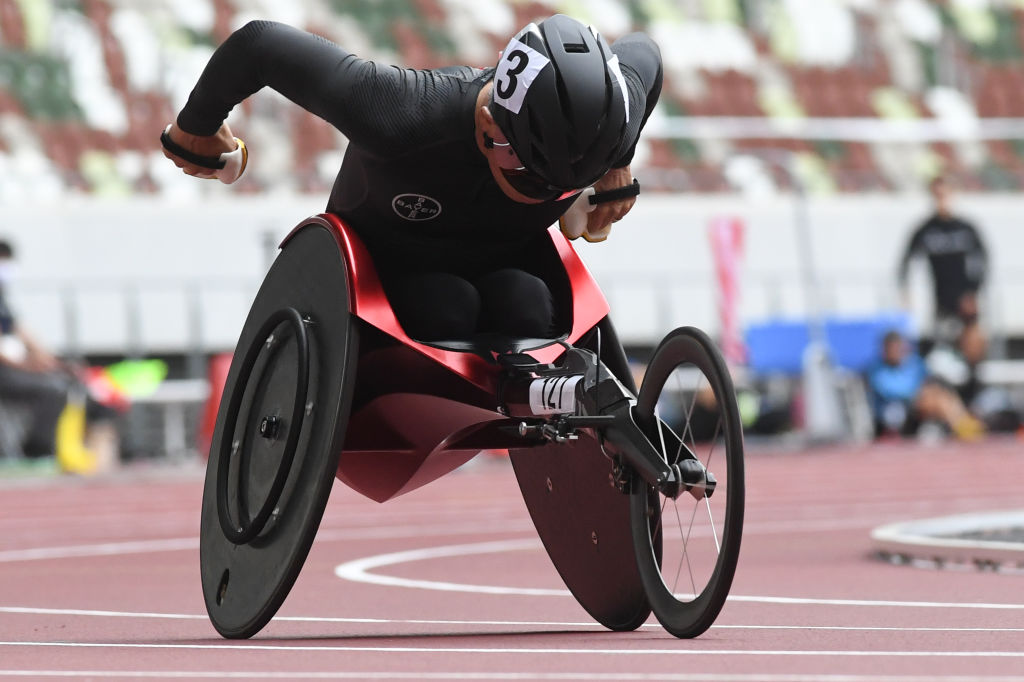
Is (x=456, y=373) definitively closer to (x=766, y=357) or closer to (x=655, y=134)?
(x=766, y=357)

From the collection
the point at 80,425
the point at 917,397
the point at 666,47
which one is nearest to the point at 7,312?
the point at 80,425

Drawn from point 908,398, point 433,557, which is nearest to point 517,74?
point 433,557

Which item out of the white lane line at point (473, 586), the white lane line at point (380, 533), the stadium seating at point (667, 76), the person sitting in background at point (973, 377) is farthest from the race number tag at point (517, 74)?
the stadium seating at point (667, 76)

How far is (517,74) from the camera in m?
4.42

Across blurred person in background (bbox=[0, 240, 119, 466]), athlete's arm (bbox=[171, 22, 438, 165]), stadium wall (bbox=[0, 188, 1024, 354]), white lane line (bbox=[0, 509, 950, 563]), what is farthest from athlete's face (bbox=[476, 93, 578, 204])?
stadium wall (bbox=[0, 188, 1024, 354])

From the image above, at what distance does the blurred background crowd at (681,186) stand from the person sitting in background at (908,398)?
0.11 feet

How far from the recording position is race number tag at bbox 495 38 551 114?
14.4ft

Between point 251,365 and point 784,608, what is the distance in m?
1.75

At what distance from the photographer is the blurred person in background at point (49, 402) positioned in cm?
1527

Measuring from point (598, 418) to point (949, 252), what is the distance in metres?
15.8

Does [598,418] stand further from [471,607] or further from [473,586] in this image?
[473,586]

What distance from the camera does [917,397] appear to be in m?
20.2

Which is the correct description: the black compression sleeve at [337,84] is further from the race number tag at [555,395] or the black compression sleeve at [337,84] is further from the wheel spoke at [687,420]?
the wheel spoke at [687,420]

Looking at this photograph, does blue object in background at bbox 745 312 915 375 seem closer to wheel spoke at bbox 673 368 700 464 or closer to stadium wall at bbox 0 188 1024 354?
stadium wall at bbox 0 188 1024 354
